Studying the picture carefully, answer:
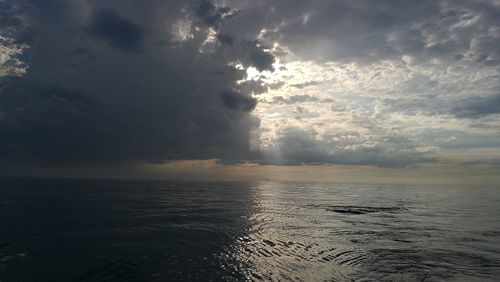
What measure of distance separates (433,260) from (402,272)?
20.8 feet

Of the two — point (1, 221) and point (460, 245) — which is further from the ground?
point (1, 221)

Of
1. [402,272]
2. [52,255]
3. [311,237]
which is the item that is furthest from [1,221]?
[402,272]

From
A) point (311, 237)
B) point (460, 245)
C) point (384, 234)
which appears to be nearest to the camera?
point (460, 245)

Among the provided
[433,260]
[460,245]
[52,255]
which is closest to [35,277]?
[52,255]

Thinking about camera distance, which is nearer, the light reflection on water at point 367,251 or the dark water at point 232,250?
the dark water at point 232,250

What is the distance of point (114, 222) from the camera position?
49406mm

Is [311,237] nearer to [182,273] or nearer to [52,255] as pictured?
[182,273]

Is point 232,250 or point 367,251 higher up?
point 232,250

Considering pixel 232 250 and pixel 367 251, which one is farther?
pixel 367 251

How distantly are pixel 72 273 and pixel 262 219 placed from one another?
37.6 metres

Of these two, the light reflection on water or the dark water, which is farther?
the light reflection on water

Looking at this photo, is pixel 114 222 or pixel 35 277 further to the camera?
pixel 114 222

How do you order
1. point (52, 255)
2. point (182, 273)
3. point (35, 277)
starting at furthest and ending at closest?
point (52, 255) < point (182, 273) < point (35, 277)

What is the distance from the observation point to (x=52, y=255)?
99.2 feet
